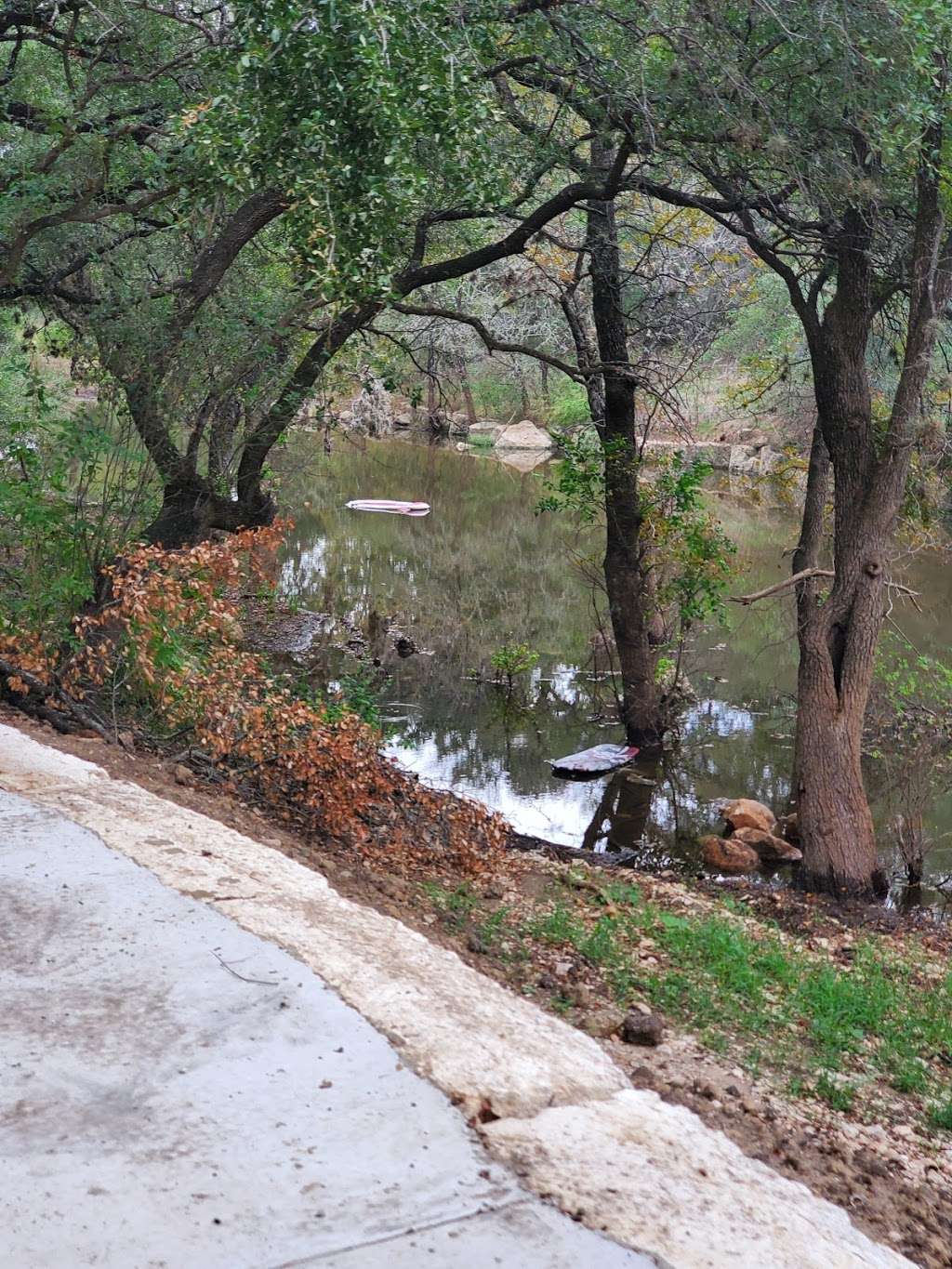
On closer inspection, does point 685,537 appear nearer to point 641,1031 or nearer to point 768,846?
point 768,846

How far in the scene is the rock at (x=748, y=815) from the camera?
1345 cm

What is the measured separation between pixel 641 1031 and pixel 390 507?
91.2 feet

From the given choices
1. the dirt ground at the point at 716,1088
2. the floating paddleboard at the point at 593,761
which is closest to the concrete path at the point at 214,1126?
the dirt ground at the point at 716,1088

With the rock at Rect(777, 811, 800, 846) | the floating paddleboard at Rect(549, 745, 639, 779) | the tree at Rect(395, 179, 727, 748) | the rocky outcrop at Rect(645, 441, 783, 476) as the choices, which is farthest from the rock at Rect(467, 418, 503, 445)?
the rock at Rect(777, 811, 800, 846)

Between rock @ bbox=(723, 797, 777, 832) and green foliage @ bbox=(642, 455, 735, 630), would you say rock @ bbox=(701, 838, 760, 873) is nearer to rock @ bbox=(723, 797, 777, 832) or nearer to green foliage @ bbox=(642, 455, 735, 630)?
rock @ bbox=(723, 797, 777, 832)

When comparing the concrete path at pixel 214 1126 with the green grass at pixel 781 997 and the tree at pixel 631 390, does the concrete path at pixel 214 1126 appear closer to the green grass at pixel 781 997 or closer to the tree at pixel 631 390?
the green grass at pixel 781 997

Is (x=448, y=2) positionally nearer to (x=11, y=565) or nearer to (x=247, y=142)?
(x=247, y=142)

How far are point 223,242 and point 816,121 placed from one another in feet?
15.1

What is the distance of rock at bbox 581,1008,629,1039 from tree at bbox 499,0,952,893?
19.1 feet

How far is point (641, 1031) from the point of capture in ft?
16.9

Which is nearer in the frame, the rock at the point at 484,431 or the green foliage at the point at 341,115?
the green foliage at the point at 341,115

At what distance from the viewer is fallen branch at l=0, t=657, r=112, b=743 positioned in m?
7.86

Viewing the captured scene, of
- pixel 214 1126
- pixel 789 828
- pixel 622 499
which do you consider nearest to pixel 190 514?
pixel 622 499

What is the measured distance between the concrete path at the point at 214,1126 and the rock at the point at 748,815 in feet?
31.7
